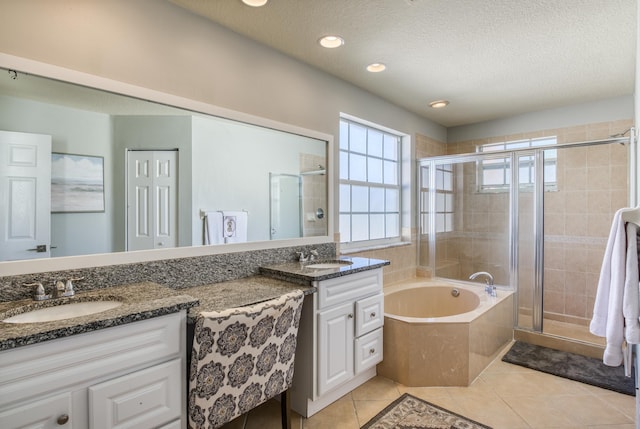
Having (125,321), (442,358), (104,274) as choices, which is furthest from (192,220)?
(442,358)

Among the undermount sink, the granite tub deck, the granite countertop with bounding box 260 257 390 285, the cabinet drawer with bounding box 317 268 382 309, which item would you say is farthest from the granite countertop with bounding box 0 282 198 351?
the undermount sink

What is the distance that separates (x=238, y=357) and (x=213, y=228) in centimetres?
83

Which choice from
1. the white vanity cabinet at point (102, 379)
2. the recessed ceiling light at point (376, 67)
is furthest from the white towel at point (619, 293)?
the recessed ceiling light at point (376, 67)

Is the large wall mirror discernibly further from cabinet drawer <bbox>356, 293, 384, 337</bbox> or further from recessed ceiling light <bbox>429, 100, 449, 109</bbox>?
recessed ceiling light <bbox>429, 100, 449, 109</bbox>

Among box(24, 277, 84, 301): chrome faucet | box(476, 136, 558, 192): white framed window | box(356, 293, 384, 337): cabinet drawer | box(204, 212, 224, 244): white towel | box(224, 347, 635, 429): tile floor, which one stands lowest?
box(224, 347, 635, 429): tile floor

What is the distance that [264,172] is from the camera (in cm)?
233

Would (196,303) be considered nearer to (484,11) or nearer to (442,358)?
(442,358)

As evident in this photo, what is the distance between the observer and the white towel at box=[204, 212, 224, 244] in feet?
6.54

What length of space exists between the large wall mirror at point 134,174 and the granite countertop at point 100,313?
221 mm

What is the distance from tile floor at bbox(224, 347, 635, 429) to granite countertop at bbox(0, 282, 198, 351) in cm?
99

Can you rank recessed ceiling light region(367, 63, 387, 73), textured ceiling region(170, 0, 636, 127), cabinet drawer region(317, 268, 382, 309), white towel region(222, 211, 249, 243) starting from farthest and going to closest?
recessed ceiling light region(367, 63, 387, 73) < white towel region(222, 211, 249, 243) < cabinet drawer region(317, 268, 382, 309) < textured ceiling region(170, 0, 636, 127)

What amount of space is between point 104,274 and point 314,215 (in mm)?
1470

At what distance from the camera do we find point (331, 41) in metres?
2.23

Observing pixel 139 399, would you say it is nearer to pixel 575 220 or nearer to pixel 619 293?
pixel 619 293
